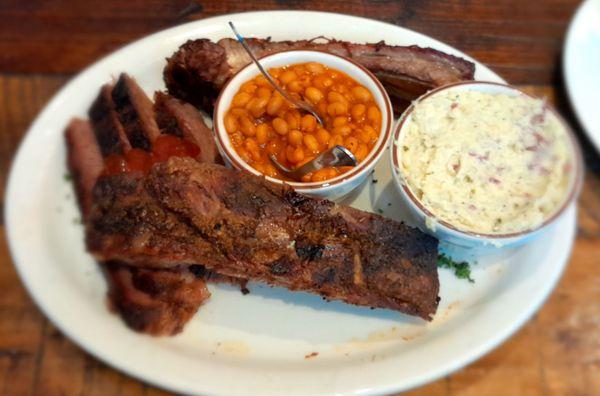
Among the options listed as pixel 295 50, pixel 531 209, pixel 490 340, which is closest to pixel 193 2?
pixel 295 50

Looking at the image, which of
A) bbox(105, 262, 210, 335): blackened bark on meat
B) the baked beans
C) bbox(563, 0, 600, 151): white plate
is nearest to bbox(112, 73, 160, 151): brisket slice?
the baked beans

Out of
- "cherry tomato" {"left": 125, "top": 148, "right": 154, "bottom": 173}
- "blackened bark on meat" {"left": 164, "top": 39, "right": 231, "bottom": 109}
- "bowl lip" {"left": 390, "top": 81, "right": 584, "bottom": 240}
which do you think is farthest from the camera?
"blackened bark on meat" {"left": 164, "top": 39, "right": 231, "bottom": 109}

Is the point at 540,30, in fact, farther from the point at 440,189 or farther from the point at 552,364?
the point at 552,364

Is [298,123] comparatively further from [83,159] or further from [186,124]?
[83,159]

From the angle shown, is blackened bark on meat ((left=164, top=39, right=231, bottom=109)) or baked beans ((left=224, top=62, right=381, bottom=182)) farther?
blackened bark on meat ((left=164, top=39, right=231, bottom=109))

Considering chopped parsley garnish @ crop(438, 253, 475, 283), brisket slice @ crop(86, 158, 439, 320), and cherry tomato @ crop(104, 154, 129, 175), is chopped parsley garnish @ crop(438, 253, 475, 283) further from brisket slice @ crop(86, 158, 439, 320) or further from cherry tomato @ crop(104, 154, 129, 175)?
cherry tomato @ crop(104, 154, 129, 175)

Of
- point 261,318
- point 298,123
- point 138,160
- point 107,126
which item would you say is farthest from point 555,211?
point 107,126

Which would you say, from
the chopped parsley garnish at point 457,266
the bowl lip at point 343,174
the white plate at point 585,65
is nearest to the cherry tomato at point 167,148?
the bowl lip at point 343,174
